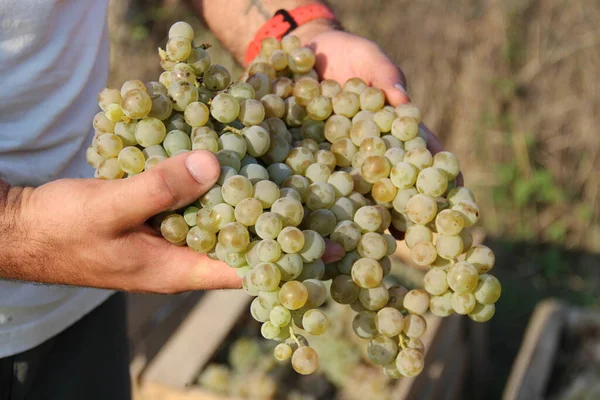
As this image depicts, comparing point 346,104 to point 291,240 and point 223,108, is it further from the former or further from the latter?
point 291,240

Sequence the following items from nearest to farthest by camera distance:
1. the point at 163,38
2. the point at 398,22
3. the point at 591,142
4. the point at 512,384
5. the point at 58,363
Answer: the point at 58,363, the point at 512,384, the point at 591,142, the point at 398,22, the point at 163,38

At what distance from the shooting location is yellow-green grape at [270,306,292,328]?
0.96m

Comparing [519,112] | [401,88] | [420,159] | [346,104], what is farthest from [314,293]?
[519,112]

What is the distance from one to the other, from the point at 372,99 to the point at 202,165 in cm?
48

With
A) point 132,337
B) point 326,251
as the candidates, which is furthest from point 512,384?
point 326,251

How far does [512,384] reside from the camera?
2.48m

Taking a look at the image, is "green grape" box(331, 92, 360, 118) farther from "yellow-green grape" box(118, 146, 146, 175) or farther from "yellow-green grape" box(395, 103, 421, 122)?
"yellow-green grape" box(118, 146, 146, 175)

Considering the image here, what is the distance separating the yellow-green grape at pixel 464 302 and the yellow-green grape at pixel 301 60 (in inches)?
24.1

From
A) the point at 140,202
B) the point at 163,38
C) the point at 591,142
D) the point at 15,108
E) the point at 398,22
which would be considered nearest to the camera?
the point at 140,202

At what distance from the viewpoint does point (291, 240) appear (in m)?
0.95

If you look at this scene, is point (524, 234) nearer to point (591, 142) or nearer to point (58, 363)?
point (591, 142)

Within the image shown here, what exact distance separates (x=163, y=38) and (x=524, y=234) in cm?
305

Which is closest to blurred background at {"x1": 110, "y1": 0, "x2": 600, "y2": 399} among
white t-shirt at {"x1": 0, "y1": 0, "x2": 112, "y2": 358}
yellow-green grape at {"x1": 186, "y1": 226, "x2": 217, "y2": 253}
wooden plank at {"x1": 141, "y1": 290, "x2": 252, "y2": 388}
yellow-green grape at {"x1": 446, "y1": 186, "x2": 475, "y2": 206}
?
wooden plank at {"x1": 141, "y1": 290, "x2": 252, "y2": 388}

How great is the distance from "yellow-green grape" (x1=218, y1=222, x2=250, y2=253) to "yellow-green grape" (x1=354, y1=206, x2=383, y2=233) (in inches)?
9.0
